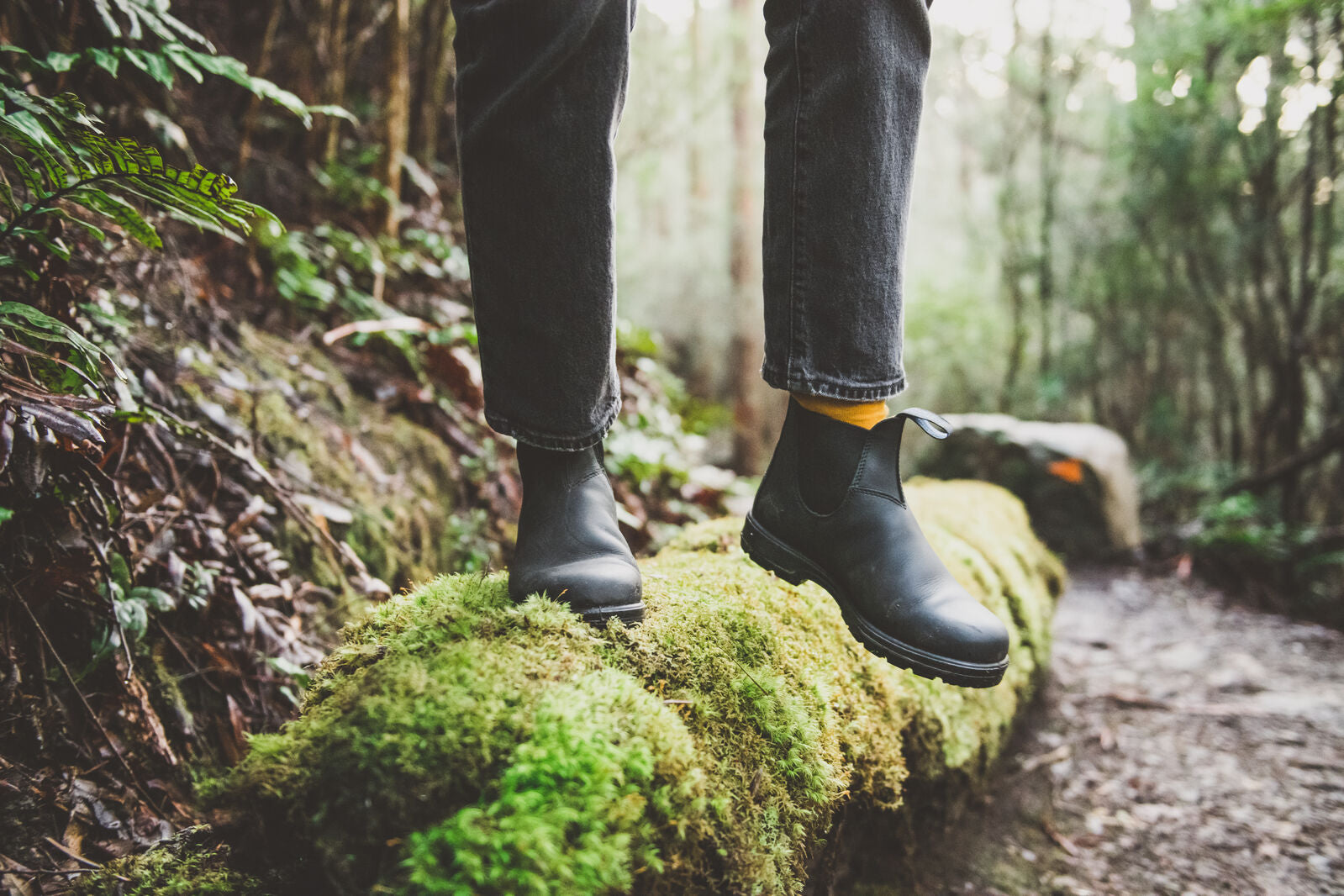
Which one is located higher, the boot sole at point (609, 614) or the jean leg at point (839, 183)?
the jean leg at point (839, 183)

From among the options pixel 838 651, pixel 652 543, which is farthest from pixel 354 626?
pixel 652 543

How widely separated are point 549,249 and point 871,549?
26.4 inches

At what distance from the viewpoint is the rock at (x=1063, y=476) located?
16.9 ft

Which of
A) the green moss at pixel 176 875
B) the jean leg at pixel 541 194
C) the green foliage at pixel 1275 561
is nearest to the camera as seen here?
the green moss at pixel 176 875

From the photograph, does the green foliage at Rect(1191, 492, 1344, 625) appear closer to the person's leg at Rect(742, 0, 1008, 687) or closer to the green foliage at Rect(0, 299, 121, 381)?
the person's leg at Rect(742, 0, 1008, 687)

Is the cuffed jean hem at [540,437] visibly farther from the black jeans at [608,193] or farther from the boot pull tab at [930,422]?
the boot pull tab at [930,422]

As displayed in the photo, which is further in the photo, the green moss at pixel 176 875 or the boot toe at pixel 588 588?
the boot toe at pixel 588 588

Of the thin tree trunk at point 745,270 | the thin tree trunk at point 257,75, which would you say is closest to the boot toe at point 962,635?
the thin tree trunk at point 257,75

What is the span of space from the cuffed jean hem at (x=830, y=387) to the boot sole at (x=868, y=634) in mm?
282

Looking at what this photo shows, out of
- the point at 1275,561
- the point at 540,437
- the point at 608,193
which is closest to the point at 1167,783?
the point at 540,437

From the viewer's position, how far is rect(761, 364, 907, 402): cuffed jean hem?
1.04m

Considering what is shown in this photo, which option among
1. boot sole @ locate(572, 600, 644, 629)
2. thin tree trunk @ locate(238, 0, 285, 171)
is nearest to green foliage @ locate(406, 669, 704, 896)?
boot sole @ locate(572, 600, 644, 629)

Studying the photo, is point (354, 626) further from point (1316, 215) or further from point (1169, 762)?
point (1316, 215)

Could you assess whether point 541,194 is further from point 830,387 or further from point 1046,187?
point 1046,187
